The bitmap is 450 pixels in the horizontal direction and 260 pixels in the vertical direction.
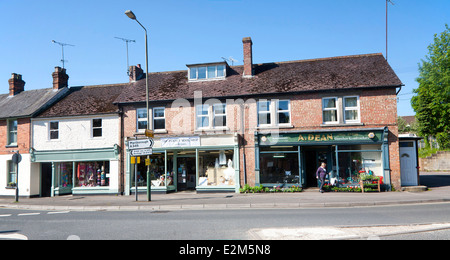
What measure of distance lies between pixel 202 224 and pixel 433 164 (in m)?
36.5

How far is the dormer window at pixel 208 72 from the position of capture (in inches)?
845

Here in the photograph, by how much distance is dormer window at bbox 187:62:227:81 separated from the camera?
70.4ft

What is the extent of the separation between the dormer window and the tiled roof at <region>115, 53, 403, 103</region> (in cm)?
44

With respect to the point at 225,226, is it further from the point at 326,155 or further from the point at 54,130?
the point at 54,130

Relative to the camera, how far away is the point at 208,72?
70.8 ft

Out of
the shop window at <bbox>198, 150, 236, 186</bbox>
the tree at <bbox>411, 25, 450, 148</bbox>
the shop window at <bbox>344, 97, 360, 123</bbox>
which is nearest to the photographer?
the shop window at <bbox>344, 97, 360, 123</bbox>

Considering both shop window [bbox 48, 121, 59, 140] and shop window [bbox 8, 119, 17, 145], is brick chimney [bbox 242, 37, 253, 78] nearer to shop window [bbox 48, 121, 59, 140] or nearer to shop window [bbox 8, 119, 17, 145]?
shop window [bbox 48, 121, 59, 140]

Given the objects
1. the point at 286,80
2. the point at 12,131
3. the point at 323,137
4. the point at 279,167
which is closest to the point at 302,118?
the point at 323,137

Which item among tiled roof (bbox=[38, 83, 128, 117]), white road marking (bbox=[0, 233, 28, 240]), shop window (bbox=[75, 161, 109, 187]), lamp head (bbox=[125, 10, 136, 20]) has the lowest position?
white road marking (bbox=[0, 233, 28, 240])

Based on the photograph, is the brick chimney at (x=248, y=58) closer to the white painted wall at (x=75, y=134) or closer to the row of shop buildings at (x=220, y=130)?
the row of shop buildings at (x=220, y=130)

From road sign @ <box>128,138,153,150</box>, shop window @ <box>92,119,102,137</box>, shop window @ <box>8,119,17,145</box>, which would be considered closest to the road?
road sign @ <box>128,138,153,150</box>

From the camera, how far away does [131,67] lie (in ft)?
75.8

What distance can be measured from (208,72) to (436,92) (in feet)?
85.8
